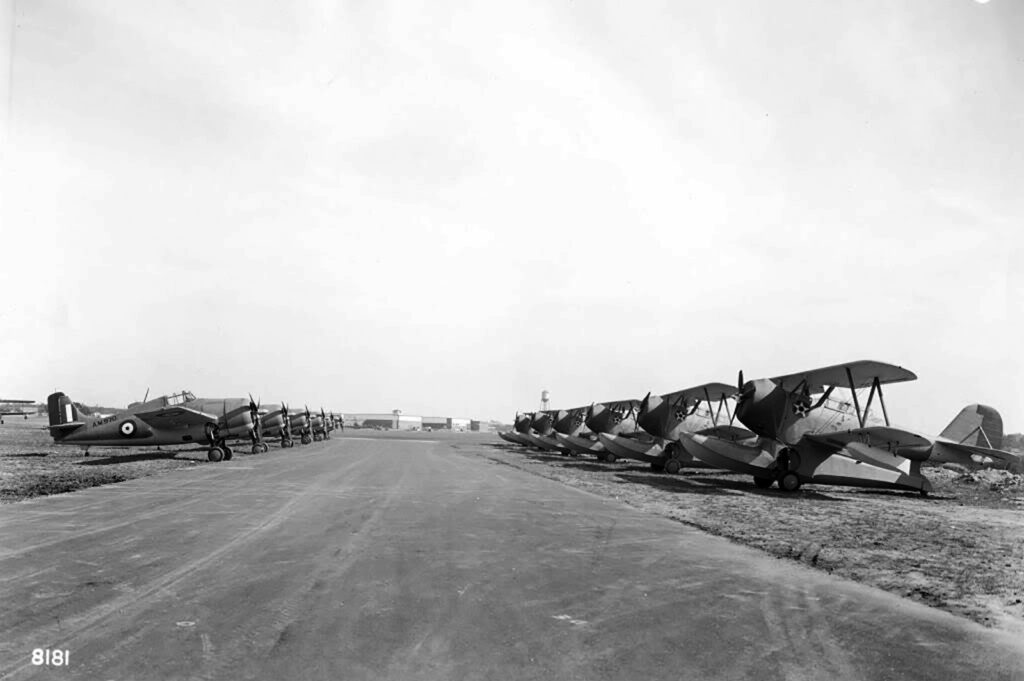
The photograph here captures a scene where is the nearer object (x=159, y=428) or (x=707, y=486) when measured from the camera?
(x=707, y=486)

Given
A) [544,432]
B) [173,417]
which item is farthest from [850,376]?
[544,432]

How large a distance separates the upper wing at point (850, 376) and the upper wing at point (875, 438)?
1.38 metres

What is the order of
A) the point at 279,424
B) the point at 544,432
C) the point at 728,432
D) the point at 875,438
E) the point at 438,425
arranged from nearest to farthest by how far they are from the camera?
the point at 875,438
the point at 728,432
the point at 279,424
the point at 544,432
the point at 438,425

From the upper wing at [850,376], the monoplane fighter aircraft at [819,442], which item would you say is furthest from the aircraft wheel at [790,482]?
the upper wing at [850,376]

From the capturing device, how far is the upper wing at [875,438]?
59.2ft

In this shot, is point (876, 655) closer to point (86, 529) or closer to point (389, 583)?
point (389, 583)

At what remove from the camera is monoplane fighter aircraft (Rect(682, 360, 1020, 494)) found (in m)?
18.2

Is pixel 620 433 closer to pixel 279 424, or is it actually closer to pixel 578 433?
pixel 578 433

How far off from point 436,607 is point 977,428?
2598cm

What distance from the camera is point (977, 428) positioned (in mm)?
23594

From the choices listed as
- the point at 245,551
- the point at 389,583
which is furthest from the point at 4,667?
the point at 245,551

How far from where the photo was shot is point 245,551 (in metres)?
8.22

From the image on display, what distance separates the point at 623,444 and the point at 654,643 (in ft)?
75.5

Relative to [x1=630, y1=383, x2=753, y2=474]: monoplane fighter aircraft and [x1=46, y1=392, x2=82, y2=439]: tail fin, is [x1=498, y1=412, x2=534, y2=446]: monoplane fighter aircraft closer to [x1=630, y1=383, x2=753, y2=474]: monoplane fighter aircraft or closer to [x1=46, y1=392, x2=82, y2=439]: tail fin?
[x1=630, y1=383, x2=753, y2=474]: monoplane fighter aircraft
